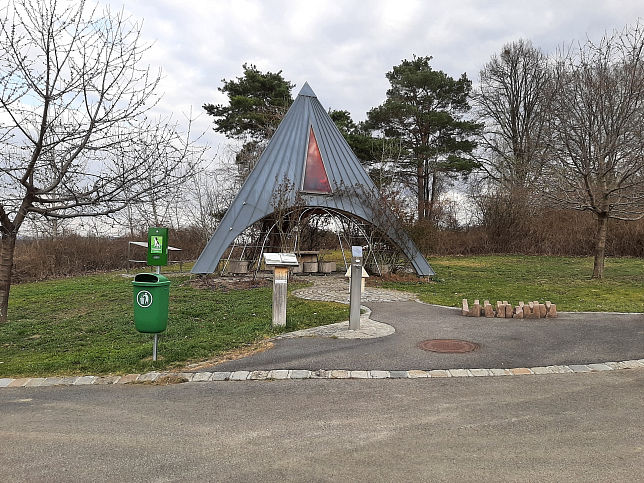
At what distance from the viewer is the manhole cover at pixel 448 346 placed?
22.9ft

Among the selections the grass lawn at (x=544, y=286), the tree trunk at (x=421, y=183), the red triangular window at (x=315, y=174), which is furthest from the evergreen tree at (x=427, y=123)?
the red triangular window at (x=315, y=174)

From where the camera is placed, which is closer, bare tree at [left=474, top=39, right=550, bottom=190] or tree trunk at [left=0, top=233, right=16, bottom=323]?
tree trunk at [left=0, top=233, right=16, bottom=323]

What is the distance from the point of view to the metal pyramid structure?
54.4 feet

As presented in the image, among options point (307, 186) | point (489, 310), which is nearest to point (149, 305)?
point (489, 310)

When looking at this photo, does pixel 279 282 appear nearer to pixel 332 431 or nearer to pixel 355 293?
pixel 355 293

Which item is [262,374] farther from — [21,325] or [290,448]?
[21,325]

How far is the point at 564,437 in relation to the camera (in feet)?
13.0

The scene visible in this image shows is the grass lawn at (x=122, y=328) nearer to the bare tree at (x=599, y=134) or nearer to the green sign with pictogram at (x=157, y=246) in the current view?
the green sign with pictogram at (x=157, y=246)

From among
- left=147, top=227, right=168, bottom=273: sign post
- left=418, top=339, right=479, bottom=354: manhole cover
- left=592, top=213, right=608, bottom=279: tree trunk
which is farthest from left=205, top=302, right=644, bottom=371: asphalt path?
left=592, top=213, right=608, bottom=279: tree trunk

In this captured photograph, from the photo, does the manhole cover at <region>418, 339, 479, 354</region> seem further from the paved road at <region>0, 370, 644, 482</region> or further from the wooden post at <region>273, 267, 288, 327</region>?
the wooden post at <region>273, 267, 288, 327</region>

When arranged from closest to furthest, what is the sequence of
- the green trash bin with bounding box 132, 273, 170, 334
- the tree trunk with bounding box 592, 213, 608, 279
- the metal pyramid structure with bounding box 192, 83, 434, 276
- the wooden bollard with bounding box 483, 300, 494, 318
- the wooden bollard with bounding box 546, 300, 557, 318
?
the green trash bin with bounding box 132, 273, 170, 334
the wooden bollard with bounding box 546, 300, 557, 318
the wooden bollard with bounding box 483, 300, 494, 318
the tree trunk with bounding box 592, 213, 608, 279
the metal pyramid structure with bounding box 192, 83, 434, 276

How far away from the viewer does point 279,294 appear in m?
8.47

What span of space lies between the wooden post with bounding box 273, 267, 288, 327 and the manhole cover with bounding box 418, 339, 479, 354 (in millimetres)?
2457

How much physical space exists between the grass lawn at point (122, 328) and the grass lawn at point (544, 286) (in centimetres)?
441
